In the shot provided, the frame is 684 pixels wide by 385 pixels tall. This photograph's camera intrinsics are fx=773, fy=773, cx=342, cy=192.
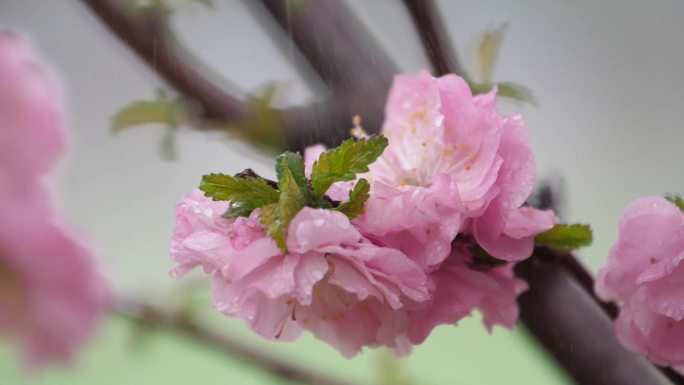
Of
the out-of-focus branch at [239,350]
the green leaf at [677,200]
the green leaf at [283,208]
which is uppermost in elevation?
the green leaf at [283,208]

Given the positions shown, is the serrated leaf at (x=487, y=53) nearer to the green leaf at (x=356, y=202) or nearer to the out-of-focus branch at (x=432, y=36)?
the out-of-focus branch at (x=432, y=36)

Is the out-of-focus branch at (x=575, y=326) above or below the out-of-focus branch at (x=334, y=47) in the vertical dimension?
below

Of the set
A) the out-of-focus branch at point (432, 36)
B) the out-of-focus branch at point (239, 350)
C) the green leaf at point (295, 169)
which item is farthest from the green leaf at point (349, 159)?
the out-of-focus branch at point (239, 350)

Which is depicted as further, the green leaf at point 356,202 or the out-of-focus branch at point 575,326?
the out-of-focus branch at point 575,326

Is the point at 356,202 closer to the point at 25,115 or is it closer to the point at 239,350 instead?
the point at 25,115

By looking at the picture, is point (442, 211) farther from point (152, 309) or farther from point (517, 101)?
point (152, 309)

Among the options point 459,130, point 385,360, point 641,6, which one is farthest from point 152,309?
point 641,6

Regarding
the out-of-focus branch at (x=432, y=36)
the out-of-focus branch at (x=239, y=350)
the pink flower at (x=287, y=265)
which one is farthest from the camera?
the out-of-focus branch at (x=239, y=350)
